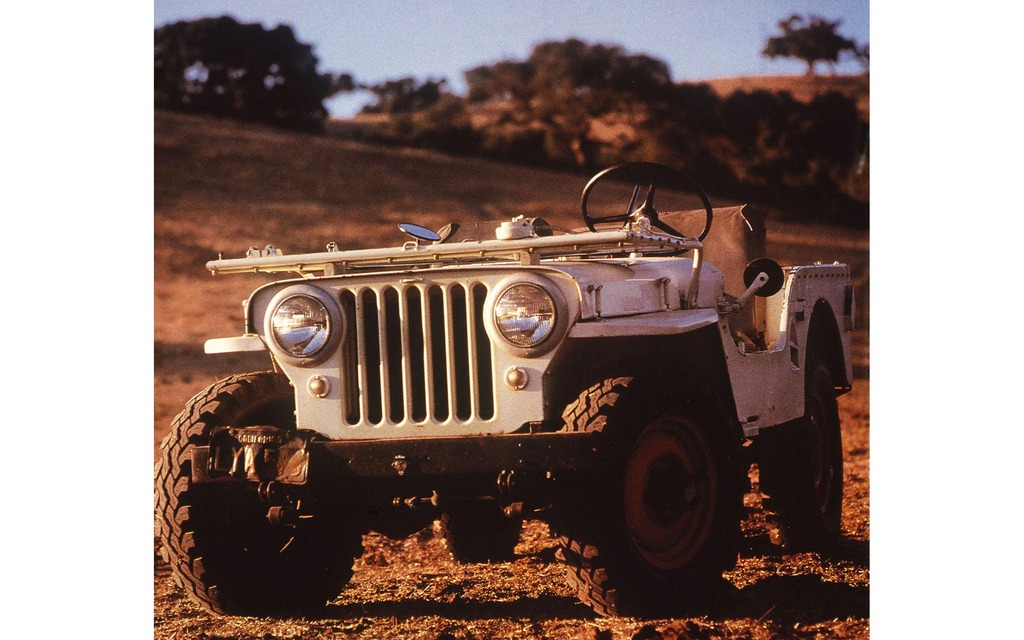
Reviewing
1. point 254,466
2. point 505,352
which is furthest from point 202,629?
point 505,352

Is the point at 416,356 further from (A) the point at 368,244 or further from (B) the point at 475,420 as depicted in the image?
(A) the point at 368,244

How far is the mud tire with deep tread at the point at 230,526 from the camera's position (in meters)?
4.34

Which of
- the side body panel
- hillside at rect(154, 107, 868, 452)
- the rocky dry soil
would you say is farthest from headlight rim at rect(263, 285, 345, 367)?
hillside at rect(154, 107, 868, 452)

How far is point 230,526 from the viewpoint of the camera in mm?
4469

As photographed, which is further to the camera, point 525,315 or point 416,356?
point 416,356

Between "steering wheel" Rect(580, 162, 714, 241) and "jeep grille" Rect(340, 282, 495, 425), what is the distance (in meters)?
1.02

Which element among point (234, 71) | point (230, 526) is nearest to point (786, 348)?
point (230, 526)

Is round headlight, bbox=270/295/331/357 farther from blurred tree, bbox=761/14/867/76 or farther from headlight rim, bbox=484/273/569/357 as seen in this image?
blurred tree, bbox=761/14/867/76

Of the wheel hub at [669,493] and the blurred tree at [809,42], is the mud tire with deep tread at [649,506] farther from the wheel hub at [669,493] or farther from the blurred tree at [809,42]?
the blurred tree at [809,42]

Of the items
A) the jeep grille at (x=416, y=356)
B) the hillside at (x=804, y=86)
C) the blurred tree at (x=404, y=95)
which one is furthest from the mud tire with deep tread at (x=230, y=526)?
the blurred tree at (x=404, y=95)

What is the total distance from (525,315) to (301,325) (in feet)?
2.69

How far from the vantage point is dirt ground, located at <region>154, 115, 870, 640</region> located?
464cm

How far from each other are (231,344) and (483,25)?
9.68 ft

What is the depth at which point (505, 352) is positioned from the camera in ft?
13.2
